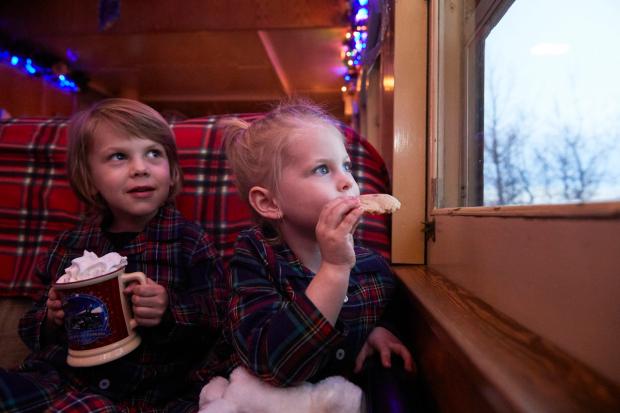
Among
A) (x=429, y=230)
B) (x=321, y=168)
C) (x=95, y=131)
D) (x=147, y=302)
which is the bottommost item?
(x=147, y=302)

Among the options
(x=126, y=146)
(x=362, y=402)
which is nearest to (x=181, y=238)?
(x=126, y=146)

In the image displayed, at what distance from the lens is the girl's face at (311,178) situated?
2.58ft

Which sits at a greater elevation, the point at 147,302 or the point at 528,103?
the point at 528,103

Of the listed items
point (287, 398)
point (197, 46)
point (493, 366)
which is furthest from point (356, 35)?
point (493, 366)

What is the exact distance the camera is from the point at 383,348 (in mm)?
819

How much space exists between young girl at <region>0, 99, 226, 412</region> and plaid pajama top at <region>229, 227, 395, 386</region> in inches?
9.3

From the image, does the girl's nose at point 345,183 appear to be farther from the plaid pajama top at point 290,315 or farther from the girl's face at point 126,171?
the girl's face at point 126,171

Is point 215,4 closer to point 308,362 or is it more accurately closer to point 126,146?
point 126,146

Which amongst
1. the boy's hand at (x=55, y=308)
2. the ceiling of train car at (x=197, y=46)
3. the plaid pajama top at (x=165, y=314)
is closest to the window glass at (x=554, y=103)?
the plaid pajama top at (x=165, y=314)

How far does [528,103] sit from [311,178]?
1.22 feet

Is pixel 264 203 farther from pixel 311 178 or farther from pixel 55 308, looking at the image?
pixel 55 308

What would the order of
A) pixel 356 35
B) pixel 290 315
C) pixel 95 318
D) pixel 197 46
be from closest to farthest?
1. pixel 290 315
2. pixel 95 318
3. pixel 356 35
4. pixel 197 46

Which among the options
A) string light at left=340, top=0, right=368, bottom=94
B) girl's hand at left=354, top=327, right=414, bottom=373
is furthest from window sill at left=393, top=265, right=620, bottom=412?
string light at left=340, top=0, right=368, bottom=94

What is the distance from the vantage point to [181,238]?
109 cm
